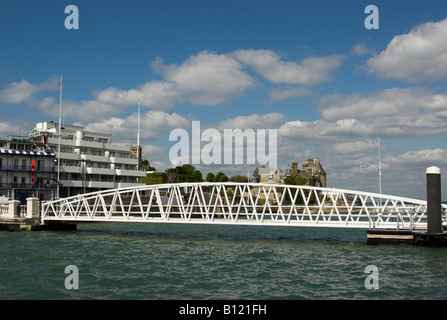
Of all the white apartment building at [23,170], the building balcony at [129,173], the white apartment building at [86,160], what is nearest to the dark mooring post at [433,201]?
the white apartment building at [23,170]

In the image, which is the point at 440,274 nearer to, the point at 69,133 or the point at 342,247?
the point at 342,247

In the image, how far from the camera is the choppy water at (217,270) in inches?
897

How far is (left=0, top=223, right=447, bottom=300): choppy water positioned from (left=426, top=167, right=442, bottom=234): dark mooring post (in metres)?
2.20

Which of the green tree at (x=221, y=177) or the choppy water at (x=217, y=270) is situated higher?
the green tree at (x=221, y=177)

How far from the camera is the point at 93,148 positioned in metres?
94.6

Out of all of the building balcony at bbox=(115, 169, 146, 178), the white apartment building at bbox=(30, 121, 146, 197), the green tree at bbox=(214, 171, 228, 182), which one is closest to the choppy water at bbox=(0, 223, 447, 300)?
the white apartment building at bbox=(30, 121, 146, 197)

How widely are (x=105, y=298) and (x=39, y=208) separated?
3825 centimetres

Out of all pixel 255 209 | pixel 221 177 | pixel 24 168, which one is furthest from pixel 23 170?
pixel 221 177

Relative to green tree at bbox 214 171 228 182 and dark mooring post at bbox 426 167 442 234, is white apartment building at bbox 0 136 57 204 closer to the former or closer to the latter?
dark mooring post at bbox 426 167 442 234

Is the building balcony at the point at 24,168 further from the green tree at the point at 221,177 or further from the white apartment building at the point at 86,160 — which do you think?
the green tree at the point at 221,177

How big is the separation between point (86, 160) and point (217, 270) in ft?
219

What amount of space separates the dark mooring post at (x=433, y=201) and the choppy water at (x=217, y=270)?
2.20 metres

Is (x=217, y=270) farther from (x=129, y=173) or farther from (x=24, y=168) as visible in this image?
(x=129, y=173)
